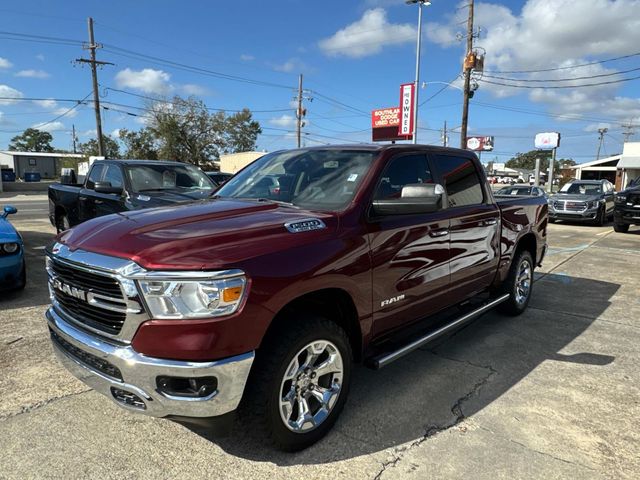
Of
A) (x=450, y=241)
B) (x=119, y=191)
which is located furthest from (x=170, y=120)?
(x=450, y=241)

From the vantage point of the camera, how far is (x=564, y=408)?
10.9 ft

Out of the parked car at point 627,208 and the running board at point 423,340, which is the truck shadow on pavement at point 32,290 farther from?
the parked car at point 627,208

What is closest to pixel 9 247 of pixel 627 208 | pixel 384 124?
pixel 627 208

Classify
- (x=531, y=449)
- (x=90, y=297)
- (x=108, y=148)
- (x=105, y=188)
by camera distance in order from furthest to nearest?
(x=108, y=148)
(x=105, y=188)
(x=531, y=449)
(x=90, y=297)

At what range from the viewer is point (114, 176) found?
7508 mm

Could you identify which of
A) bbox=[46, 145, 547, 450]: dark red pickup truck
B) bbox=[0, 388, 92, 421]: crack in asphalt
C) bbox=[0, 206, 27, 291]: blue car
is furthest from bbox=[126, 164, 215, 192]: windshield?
bbox=[0, 388, 92, 421]: crack in asphalt

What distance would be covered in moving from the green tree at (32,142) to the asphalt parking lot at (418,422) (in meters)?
133

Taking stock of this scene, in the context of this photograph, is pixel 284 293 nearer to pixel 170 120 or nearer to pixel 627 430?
pixel 627 430

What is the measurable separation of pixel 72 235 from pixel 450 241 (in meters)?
2.84

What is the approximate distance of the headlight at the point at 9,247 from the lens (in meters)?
5.30

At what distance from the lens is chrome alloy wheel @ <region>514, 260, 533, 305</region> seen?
17.7ft

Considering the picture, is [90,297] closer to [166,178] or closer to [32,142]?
[166,178]

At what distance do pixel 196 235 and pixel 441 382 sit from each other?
7.69 feet

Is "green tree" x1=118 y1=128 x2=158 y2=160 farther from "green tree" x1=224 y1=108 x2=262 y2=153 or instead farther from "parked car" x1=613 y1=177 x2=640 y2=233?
"parked car" x1=613 y1=177 x2=640 y2=233
